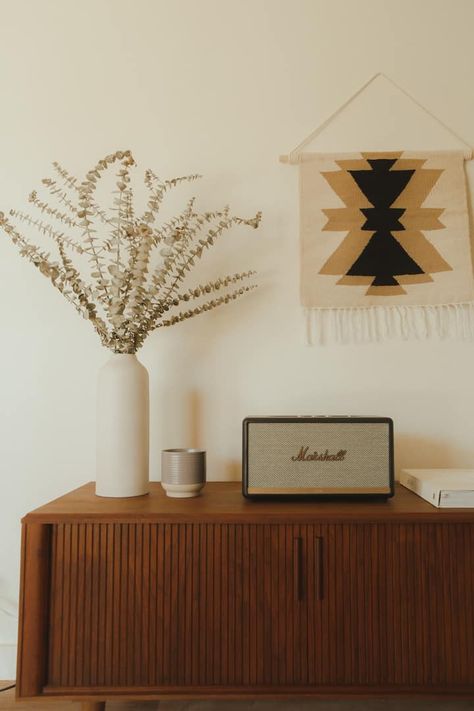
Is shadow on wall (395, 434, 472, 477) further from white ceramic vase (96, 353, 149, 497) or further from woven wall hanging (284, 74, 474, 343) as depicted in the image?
white ceramic vase (96, 353, 149, 497)

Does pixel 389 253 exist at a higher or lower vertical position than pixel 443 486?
higher

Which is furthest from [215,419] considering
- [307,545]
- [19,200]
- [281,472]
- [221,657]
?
[19,200]

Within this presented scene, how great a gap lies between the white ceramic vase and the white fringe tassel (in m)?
0.55

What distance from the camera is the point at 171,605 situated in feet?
3.29

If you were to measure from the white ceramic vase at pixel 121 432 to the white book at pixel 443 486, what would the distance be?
0.65 meters

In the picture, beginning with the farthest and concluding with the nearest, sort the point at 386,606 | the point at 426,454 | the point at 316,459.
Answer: the point at 426,454, the point at 316,459, the point at 386,606

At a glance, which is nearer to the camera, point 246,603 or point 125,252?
point 246,603

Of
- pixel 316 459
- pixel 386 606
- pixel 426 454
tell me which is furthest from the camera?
pixel 426 454

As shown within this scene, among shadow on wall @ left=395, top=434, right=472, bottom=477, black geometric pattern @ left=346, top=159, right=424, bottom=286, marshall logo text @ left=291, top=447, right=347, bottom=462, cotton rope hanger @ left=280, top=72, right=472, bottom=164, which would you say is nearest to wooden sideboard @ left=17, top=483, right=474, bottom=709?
marshall logo text @ left=291, top=447, right=347, bottom=462

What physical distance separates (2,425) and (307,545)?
37.3 inches

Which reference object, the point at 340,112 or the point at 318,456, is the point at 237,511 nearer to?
the point at 318,456

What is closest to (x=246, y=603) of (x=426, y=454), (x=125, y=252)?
(x=426, y=454)

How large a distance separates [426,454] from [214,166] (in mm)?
1046

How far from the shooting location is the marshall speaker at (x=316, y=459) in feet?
3.60
